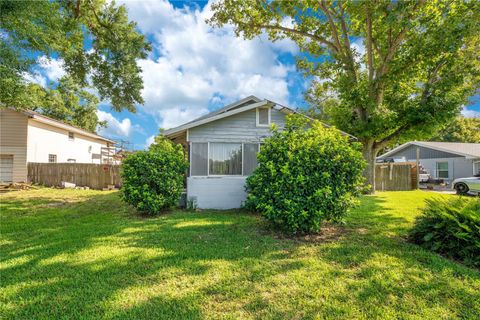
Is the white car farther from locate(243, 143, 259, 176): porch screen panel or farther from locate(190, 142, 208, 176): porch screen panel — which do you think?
locate(190, 142, 208, 176): porch screen panel

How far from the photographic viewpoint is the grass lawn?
9.48ft

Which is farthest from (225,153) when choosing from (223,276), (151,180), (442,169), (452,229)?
(442,169)

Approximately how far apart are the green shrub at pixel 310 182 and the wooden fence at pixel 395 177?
12710 millimetres

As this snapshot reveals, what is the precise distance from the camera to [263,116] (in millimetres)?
9492

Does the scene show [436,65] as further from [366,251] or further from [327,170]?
[366,251]

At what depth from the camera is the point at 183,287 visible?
3.36 m

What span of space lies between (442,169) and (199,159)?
24906mm

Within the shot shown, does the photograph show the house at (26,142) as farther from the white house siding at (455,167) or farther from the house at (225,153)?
the white house siding at (455,167)

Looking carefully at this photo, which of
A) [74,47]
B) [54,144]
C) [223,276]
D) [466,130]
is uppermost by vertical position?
[74,47]

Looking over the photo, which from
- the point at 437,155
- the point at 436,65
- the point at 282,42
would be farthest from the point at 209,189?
the point at 437,155

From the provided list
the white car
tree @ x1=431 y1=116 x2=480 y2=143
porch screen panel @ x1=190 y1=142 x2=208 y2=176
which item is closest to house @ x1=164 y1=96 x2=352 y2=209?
porch screen panel @ x1=190 y1=142 x2=208 y2=176

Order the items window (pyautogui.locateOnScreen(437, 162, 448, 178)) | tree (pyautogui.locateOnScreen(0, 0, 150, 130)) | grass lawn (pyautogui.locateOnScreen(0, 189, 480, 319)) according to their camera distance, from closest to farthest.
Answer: grass lawn (pyautogui.locateOnScreen(0, 189, 480, 319))
tree (pyautogui.locateOnScreen(0, 0, 150, 130))
window (pyautogui.locateOnScreen(437, 162, 448, 178))

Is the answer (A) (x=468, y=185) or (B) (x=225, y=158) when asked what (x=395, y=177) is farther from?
(B) (x=225, y=158)

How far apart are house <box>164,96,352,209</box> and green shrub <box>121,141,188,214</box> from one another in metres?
0.97
